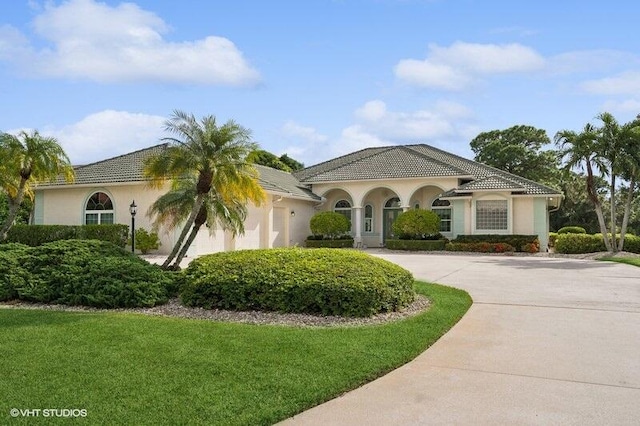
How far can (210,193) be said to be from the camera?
11.6 metres

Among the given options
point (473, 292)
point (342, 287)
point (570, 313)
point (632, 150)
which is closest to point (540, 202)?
point (632, 150)

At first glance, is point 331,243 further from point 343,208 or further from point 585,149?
point 585,149

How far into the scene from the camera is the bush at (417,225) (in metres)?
26.9

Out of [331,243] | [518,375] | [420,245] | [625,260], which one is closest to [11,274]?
[518,375]

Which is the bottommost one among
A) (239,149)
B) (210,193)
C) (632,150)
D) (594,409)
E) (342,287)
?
(594,409)

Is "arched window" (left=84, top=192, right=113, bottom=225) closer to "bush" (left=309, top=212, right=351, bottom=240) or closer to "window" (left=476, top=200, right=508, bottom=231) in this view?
"bush" (left=309, top=212, right=351, bottom=240)

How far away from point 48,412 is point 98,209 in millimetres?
20133

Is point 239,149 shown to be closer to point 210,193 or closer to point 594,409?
point 210,193

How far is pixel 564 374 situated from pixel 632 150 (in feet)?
68.6

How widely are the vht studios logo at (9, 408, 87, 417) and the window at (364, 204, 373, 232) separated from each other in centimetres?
2767

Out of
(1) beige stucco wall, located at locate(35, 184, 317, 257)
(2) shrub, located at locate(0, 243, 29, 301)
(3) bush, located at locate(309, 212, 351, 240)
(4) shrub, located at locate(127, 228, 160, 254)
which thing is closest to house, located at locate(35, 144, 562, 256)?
(1) beige stucco wall, located at locate(35, 184, 317, 257)

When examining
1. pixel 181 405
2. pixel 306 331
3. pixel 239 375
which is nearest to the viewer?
pixel 181 405

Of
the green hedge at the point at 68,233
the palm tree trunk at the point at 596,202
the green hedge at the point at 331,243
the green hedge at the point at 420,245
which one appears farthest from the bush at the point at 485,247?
the green hedge at the point at 68,233

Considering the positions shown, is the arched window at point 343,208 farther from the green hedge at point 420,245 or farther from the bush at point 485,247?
the bush at point 485,247
